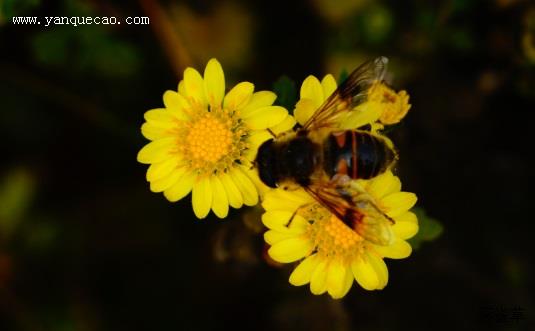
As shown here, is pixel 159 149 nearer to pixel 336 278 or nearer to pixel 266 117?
pixel 266 117

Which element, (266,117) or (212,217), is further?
(212,217)

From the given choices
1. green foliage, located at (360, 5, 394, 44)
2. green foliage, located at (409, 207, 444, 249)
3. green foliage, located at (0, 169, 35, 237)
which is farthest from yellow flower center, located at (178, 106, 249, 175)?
green foliage, located at (0, 169, 35, 237)

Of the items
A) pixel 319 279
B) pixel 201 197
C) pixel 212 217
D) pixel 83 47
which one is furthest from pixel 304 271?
pixel 83 47

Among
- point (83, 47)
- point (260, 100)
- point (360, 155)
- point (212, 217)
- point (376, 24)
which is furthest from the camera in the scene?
point (212, 217)

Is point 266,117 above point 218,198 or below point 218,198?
above

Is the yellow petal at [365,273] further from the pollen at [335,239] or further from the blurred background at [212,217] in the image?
the blurred background at [212,217]

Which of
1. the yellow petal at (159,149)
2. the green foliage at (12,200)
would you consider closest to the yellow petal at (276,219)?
the yellow petal at (159,149)

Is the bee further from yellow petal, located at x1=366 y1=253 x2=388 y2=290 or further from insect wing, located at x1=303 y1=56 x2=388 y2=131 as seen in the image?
yellow petal, located at x1=366 y1=253 x2=388 y2=290

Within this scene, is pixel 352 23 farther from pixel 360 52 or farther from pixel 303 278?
pixel 303 278

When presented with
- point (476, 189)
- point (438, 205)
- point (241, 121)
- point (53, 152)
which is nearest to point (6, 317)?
point (53, 152)
